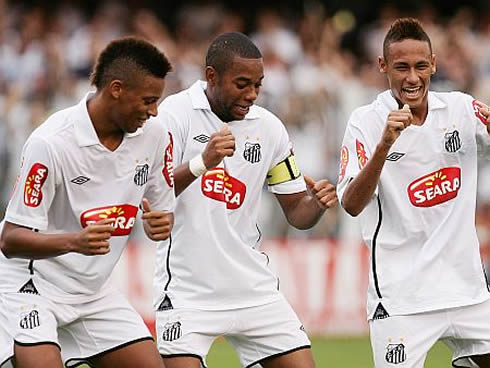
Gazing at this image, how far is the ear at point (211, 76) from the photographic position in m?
8.35

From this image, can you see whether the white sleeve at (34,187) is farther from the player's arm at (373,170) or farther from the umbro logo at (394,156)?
the umbro logo at (394,156)

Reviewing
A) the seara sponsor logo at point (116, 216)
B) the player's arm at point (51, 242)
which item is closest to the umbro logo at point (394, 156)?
the seara sponsor logo at point (116, 216)

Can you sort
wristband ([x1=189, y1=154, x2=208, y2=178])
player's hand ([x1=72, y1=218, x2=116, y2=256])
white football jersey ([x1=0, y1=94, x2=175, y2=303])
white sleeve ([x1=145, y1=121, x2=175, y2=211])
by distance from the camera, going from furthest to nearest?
1. white sleeve ([x1=145, y1=121, x2=175, y2=211])
2. wristband ([x1=189, y1=154, x2=208, y2=178])
3. white football jersey ([x1=0, y1=94, x2=175, y2=303])
4. player's hand ([x1=72, y1=218, x2=116, y2=256])

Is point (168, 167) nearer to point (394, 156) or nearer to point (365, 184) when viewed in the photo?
point (365, 184)

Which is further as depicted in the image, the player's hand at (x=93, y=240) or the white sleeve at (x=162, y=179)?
the white sleeve at (x=162, y=179)

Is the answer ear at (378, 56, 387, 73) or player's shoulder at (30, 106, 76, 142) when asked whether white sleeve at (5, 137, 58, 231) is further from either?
ear at (378, 56, 387, 73)

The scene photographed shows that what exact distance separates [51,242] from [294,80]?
10.2 m

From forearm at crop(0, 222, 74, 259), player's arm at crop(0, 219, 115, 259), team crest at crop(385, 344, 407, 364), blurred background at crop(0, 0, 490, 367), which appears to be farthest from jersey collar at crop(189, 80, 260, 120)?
blurred background at crop(0, 0, 490, 367)

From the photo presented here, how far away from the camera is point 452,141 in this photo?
7.97 m

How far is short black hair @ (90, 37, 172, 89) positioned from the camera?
763 cm

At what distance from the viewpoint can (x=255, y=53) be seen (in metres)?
8.21

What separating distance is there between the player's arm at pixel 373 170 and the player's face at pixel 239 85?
0.98 metres

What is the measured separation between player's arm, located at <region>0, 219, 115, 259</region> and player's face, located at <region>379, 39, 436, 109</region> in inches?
77.8

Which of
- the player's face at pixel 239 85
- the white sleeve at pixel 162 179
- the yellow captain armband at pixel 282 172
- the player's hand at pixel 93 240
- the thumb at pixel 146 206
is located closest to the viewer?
the player's hand at pixel 93 240
